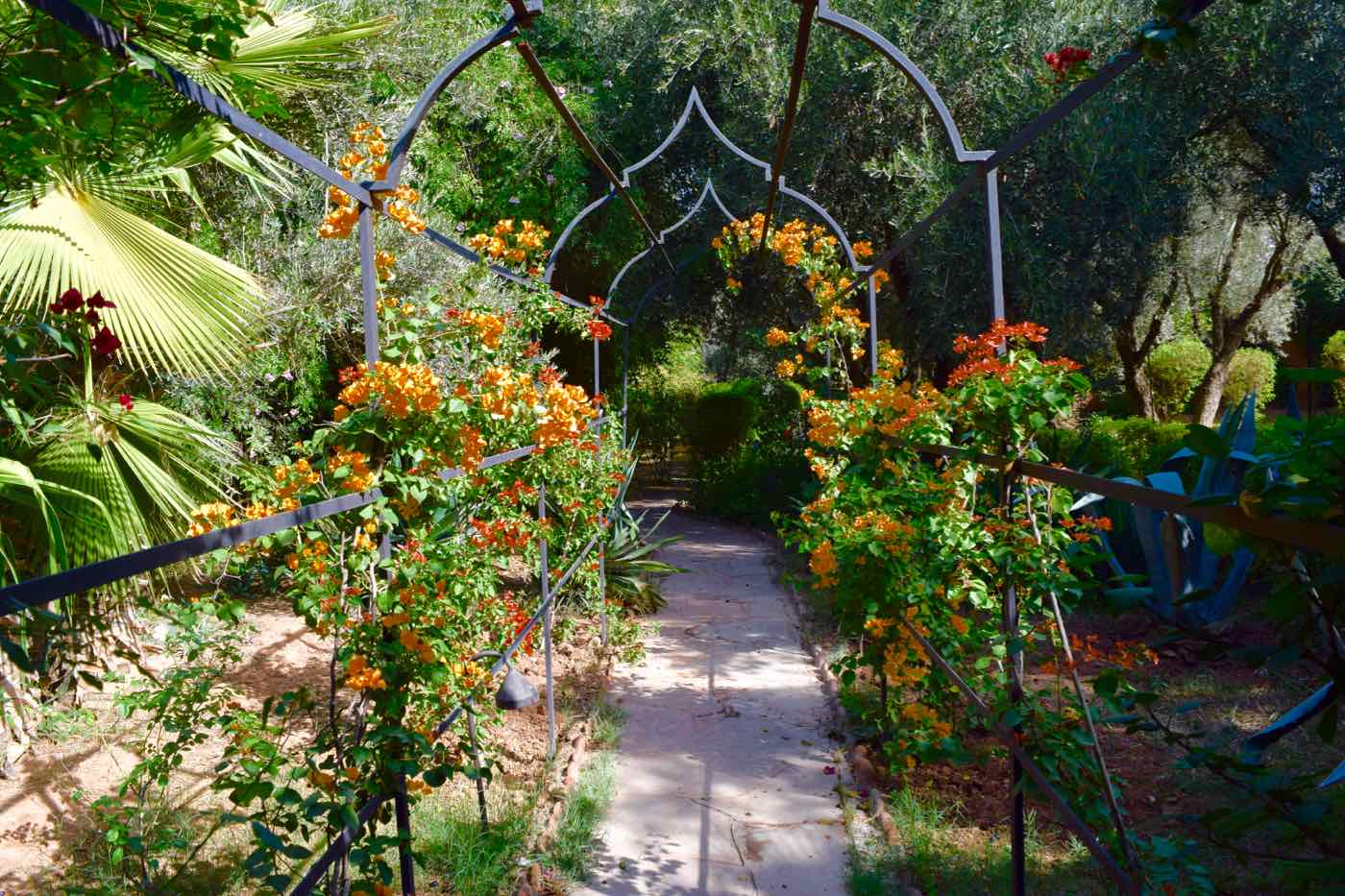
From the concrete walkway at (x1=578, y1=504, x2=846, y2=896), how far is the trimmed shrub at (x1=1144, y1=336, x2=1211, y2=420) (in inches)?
309

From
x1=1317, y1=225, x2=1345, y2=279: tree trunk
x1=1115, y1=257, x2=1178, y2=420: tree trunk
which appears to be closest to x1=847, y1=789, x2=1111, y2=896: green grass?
x1=1115, y1=257, x2=1178, y2=420: tree trunk

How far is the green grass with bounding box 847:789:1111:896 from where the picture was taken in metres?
2.45

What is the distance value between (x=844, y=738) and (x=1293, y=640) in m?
3.13

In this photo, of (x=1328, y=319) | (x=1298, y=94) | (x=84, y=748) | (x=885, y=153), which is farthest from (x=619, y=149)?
(x=1328, y=319)

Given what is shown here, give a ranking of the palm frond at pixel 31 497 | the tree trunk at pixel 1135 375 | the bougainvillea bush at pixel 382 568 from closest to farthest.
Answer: the bougainvillea bush at pixel 382 568 < the palm frond at pixel 31 497 < the tree trunk at pixel 1135 375

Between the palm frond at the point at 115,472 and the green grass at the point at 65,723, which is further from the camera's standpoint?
the green grass at the point at 65,723

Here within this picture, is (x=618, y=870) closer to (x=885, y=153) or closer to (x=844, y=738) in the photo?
(x=844, y=738)

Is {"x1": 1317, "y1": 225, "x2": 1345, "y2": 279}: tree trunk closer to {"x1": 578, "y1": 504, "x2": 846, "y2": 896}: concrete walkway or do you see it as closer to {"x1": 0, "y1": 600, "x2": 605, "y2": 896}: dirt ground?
{"x1": 578, "y1": 504, "x2": 846, "y2": 896}: concrete walkway

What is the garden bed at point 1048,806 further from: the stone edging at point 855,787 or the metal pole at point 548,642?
the metal pole at point 548,642

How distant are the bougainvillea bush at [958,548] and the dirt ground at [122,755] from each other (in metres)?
1.46

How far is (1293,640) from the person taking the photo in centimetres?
82

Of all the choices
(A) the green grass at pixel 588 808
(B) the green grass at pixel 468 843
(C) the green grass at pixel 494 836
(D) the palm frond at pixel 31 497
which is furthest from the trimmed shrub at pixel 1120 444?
(D) the palm frond at pixel 31 497

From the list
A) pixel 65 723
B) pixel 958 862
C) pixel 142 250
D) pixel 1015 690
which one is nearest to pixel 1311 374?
pixel 1015 690

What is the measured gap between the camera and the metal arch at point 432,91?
1949mm
